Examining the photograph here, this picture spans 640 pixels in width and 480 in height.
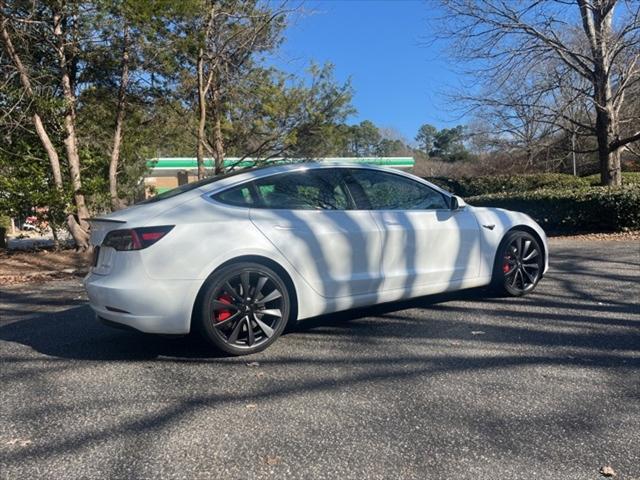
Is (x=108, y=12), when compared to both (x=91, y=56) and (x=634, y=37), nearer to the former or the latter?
(x=91, y=56)

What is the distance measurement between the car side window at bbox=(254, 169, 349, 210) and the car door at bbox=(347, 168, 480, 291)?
0.17 m

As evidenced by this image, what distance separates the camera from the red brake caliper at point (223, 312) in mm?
4293

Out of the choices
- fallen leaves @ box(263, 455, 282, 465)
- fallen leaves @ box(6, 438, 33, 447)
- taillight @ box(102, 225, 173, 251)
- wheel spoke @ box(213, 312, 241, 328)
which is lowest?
fallen leaves @ box(263, 455, 282, 465)

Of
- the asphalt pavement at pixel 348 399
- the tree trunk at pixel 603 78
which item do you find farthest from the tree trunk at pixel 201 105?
the asphalt pavement at pixel 348 399

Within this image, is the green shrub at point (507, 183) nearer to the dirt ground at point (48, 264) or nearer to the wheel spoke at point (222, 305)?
the dirt ground at point (48, 264)

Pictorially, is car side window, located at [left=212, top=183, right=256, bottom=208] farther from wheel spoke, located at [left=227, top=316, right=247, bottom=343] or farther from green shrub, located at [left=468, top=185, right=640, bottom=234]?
green shrub, located at [left=468, top=185, right=640, bottom=234]

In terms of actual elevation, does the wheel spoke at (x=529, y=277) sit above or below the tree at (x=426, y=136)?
below

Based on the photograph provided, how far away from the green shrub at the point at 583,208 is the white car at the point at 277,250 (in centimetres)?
822

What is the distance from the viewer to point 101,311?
176 inches

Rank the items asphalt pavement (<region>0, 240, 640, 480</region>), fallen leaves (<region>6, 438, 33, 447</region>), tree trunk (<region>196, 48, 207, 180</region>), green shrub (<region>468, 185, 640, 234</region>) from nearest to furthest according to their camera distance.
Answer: asphalt pavement (<region>0, 240, 640, 480</region>)
fallen leaves (<region>6, 438, 33, 447</region>)
green shrub (<region>468, 185, 640, 234</region>)
tree trunk (<region>196, 48, 207, 180</region>)

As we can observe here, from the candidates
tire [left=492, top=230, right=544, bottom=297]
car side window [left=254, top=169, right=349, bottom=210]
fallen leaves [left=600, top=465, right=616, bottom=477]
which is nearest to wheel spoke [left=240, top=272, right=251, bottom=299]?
car side window [left=254, top=169, right=349, bottom=210]

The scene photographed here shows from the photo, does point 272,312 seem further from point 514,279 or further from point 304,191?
point 514,279

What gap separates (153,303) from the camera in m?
4.14

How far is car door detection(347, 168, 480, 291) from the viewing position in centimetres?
512
